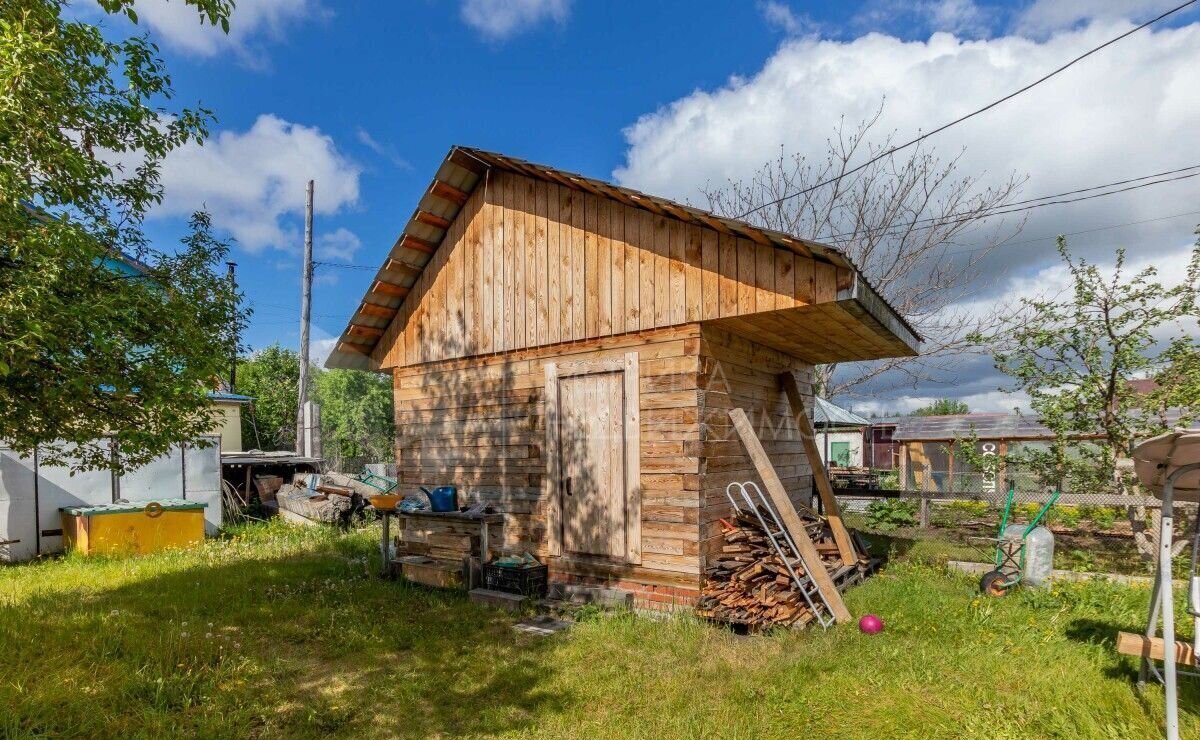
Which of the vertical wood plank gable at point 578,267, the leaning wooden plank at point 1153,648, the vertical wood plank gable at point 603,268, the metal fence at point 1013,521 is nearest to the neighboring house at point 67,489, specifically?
the vertical wood plank gable at point 578,267

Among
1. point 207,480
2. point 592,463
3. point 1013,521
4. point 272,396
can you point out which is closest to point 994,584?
point 592,463

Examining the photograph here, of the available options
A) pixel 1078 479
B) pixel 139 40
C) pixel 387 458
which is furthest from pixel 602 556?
pixel 387 458

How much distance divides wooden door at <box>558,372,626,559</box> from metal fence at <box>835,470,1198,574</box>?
5109 millimetres

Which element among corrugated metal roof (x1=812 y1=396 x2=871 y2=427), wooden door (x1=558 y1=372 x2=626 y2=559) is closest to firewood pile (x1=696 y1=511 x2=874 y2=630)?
wooden door (x1=558 y1=372 x2=626 y2=559)

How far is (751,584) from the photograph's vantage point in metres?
6.58

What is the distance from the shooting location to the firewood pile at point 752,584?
6.25 m

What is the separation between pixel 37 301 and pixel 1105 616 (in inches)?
362

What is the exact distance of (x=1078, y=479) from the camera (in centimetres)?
972

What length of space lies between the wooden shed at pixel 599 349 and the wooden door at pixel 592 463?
20 mm

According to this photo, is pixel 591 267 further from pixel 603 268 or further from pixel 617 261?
pixel 617 261

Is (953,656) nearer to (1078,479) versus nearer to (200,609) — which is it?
(1078,479)

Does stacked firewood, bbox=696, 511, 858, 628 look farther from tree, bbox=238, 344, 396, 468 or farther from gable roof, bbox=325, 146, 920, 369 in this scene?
tree, bbox=238, 344, 396, 468

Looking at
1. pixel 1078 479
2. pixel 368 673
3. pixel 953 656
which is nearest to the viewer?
pixel 953 656

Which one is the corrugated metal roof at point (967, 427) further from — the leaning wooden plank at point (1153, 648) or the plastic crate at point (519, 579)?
the leaning wooden plank at point (1153, 648)
